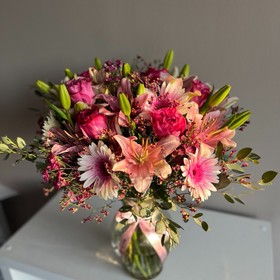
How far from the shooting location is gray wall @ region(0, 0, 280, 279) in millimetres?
908

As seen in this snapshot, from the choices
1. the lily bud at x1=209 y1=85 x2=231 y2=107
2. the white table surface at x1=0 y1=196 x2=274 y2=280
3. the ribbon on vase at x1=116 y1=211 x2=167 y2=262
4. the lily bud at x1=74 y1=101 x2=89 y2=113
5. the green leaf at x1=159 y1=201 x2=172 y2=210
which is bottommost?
the white table surface at x1=0 y1=196 x2=274 y2=280

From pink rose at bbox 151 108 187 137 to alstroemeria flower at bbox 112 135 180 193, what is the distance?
0.04ft

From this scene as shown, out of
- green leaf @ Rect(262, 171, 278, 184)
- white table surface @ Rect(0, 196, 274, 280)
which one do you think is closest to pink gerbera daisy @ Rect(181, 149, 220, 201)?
green leaf @ Rect(262, 171, 278, 184)

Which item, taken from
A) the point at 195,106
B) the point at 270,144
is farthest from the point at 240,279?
the point at 195,106

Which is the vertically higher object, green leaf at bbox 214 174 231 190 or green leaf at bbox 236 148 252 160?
green leaf at bbox 236 148 252 160

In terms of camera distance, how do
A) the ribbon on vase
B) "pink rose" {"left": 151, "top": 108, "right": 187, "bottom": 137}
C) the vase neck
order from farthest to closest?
the ribbon on vase < the vase neck < "pink rose" {"left": 151, "top": 108, "right": 187, "bottom": 137}

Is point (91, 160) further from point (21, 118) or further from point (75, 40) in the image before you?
point (21, 118)

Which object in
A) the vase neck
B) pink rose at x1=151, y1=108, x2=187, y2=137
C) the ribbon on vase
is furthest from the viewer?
the ribbon on vase

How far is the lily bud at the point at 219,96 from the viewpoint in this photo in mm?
750

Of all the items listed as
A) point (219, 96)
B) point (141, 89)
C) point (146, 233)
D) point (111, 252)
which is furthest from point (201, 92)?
point (111, 252)

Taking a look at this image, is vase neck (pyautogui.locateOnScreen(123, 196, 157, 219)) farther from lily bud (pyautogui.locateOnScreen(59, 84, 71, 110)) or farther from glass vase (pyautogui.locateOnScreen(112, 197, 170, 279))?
lily bud (pyautogui.locateOnScreen(59, 84, 71, 110))

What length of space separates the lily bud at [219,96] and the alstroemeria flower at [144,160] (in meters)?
0.16

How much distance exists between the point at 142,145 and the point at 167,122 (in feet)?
0.21

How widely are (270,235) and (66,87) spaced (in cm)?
70
